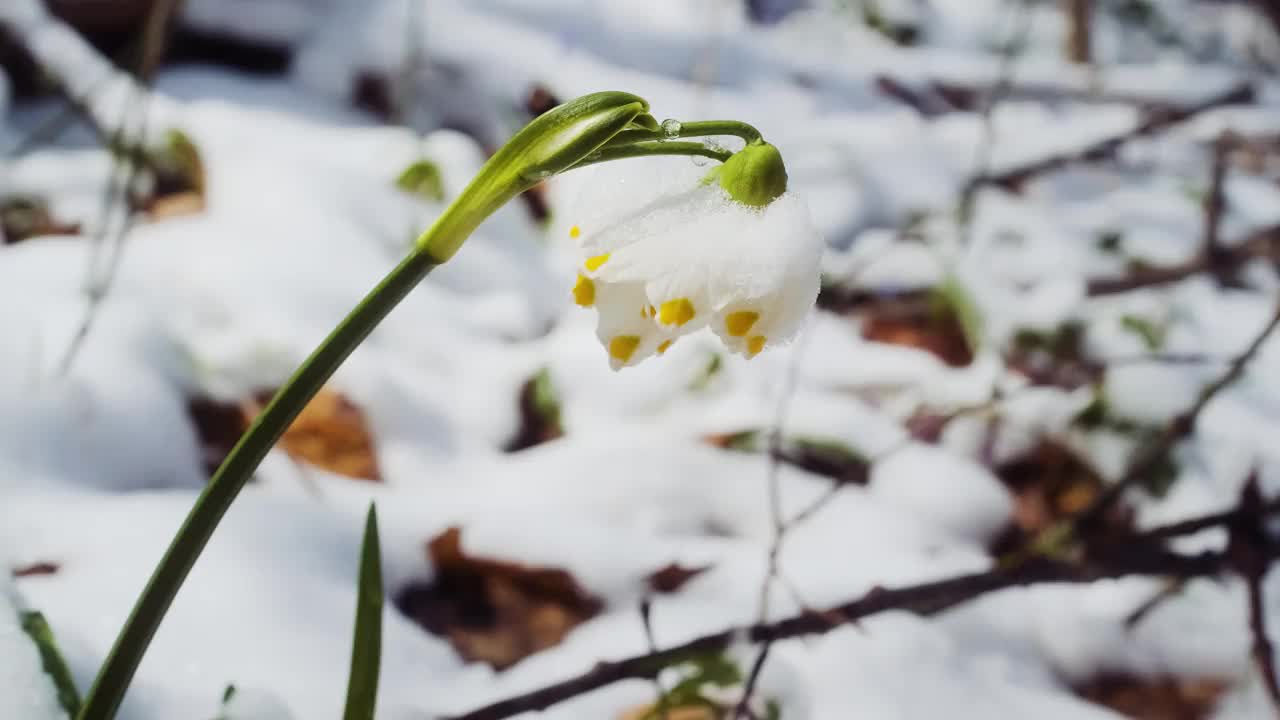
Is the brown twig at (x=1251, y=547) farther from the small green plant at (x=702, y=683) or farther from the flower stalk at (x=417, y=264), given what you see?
the flower stalk at (x=417, y=264)

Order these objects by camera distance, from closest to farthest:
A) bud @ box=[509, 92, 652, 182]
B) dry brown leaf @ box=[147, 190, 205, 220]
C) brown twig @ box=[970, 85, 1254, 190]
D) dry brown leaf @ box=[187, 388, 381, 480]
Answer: bud @ box=[509, 92, 652, 182]
dry brown leaf @ box=[187, 388, 381, 480]
dry brown leaf @ box=[147, 190, 205, 220]
brown twig @ box=[970, 85, 1254, 190]

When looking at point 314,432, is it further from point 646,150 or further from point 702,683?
point 646,150

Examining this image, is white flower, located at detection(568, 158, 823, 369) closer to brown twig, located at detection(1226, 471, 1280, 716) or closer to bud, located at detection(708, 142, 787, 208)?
bud, located at detection(708, 142, 787, 208)

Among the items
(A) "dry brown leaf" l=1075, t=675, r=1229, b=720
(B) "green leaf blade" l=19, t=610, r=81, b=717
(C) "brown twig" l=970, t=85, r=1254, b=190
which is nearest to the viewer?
(B) "green leaf blade" l=19, t=610, r=81, b=717

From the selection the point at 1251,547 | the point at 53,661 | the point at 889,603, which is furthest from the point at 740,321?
the point at 1251,547

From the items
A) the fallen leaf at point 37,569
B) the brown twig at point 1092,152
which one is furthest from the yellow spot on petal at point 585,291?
the brown twig at point 1092,152

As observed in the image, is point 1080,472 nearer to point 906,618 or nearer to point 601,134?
point 906,618

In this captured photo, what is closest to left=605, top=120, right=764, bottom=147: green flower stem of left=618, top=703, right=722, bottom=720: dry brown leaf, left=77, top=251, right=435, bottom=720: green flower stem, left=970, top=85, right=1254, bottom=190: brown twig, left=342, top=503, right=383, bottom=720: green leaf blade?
left=77, top=251, right=435, bottom=720: green flower stem
